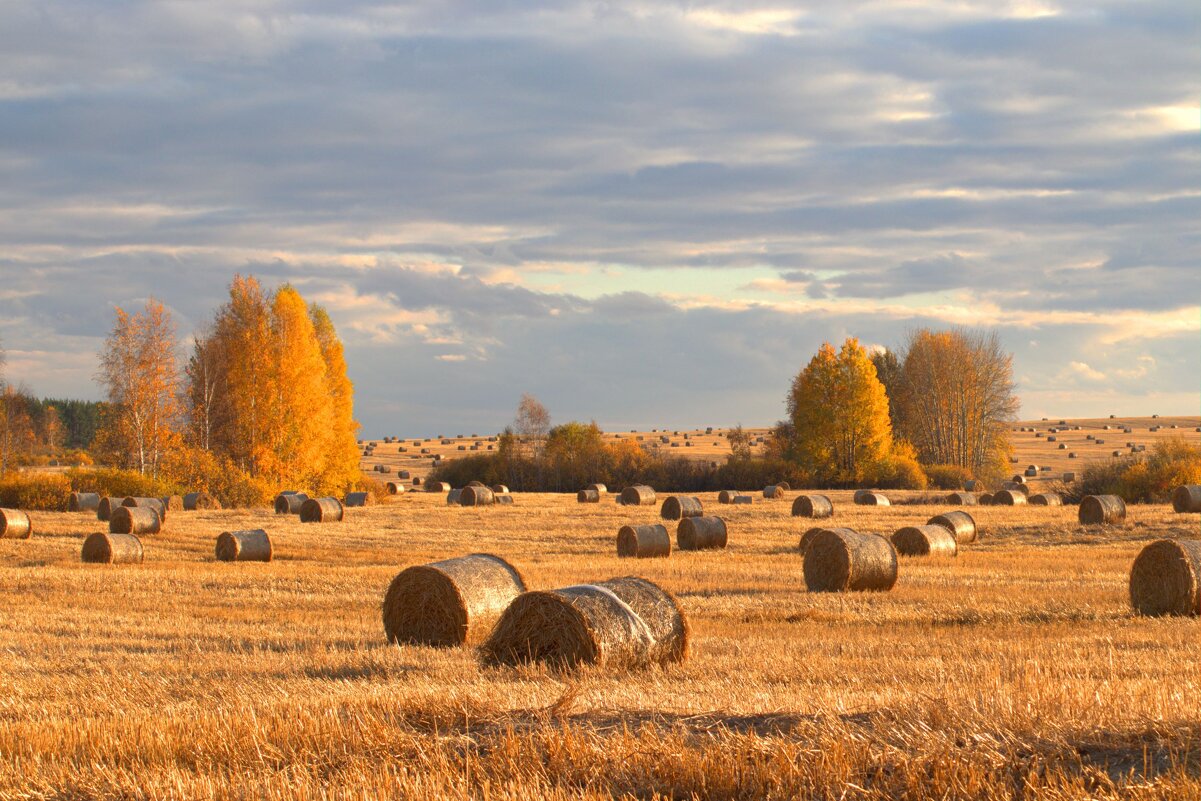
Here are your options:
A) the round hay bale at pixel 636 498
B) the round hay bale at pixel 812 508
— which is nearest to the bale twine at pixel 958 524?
the round hay bale at pixel 812 508

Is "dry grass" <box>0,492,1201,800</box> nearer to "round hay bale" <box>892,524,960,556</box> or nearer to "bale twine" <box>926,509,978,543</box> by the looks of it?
"round hay bale" <box>892,524,960,556</box>

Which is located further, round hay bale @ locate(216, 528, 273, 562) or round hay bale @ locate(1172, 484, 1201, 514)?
round hay bale @ locate(1172, 484, 1201, 514)

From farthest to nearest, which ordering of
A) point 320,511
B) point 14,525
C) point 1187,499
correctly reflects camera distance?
1. point 320,511
2. point 1187,499
3. point 14,525

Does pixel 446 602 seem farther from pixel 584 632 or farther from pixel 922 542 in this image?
pixel 922 542

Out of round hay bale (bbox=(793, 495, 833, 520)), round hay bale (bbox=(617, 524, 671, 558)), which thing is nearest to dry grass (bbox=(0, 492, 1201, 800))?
round hay bale (bbox=(617, 524, 671, 558))

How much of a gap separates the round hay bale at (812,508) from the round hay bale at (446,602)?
26870 mm

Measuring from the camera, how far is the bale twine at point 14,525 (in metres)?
30.7

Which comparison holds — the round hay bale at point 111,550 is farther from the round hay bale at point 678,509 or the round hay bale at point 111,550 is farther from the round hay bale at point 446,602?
the round hay bale at point 678,509

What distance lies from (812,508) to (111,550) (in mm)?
22943

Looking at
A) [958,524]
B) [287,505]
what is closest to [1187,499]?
[958,524]

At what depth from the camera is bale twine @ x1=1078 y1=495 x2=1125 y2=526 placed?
111 ft

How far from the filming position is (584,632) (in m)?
10.8

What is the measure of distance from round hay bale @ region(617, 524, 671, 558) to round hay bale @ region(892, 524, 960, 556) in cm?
518

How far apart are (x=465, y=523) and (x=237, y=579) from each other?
17.4 meters
